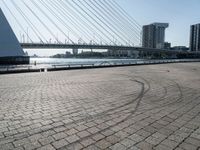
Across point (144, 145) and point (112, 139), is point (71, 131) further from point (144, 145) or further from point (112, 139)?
point (144, 145)

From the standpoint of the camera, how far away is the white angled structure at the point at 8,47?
1480 inches

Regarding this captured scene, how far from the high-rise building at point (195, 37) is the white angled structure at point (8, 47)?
457 ft

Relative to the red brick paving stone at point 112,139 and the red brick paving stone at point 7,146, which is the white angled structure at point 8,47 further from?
the red brick paving stone at point 112,139

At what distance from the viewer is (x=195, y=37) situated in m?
153

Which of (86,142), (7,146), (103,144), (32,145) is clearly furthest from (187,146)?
(7,146)

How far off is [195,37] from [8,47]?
146 m

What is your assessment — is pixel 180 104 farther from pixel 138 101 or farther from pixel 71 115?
pixel 71 115

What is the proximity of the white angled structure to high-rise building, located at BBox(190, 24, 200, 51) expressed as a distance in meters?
139

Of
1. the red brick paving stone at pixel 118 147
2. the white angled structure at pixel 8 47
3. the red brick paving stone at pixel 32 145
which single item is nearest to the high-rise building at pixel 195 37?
the white angled structure at pixel 8 47

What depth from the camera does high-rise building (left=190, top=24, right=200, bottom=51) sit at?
14962 centimetres

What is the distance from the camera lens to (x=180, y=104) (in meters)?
6.53

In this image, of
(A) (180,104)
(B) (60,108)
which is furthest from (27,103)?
(A) (180,104)

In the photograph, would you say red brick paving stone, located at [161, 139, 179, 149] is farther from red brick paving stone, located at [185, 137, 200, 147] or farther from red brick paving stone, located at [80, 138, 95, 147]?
red brick paving stone, located at [80, 138, 95, 147]

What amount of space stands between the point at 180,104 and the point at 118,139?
3.53 metres
